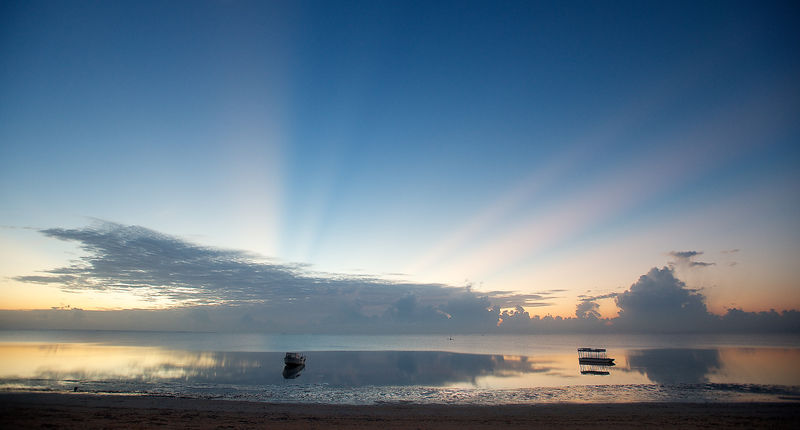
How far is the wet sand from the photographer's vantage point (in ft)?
80.4

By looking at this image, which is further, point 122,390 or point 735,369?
point 735,369

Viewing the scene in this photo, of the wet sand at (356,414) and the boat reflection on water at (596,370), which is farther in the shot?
the boat reflection on water at (596,370)

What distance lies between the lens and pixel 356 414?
30.3 metres

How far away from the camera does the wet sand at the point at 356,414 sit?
24.5 m

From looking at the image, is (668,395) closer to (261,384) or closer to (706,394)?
(706,394)

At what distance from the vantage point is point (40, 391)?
3794 cm

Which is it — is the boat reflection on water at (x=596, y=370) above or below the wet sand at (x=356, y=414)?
below

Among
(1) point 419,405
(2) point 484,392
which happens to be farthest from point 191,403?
(2) point 484,392

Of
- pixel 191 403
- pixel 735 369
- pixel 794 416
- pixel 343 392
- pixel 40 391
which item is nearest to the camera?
pixel 794 416

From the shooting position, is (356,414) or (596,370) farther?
(596,370)

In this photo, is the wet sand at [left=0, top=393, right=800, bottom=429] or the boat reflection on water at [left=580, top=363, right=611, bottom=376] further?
the boat reflection on water at [left=580, top=363, right=611, bottom=376]

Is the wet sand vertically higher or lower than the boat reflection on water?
higher

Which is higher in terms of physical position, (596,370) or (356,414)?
(356,414)

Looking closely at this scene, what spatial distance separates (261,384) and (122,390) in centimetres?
1538
